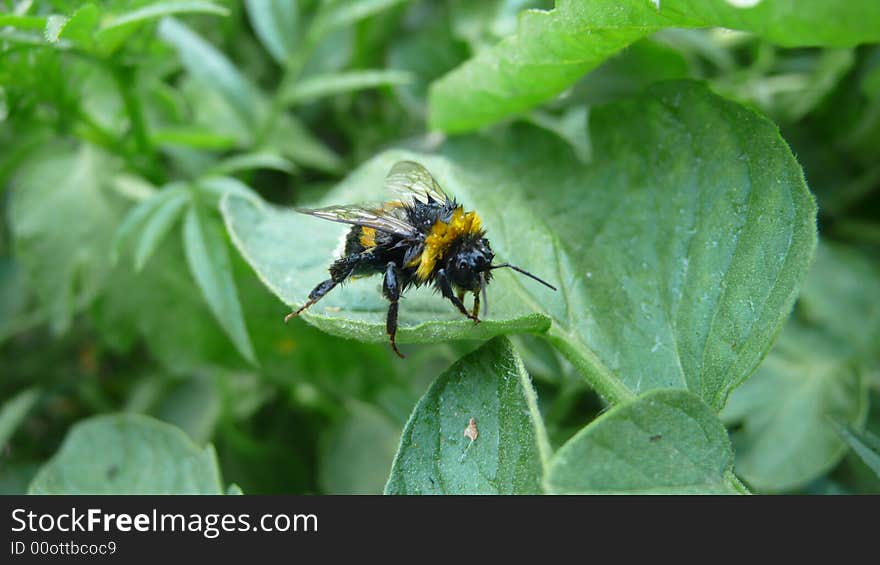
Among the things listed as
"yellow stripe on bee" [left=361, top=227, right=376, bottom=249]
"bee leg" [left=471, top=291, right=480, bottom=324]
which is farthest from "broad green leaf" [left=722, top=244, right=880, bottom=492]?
"yellow stripe on bee" [left=361, top=227, right=376, bottom=249]

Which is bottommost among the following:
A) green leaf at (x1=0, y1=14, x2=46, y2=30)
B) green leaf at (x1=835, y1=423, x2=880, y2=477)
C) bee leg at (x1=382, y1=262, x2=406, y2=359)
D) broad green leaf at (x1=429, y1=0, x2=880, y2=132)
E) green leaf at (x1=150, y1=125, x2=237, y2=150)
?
green leaf at (x1=835, y1=423, x2=880, y2=477)

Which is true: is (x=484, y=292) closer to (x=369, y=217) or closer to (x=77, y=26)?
(x=369, y=217)

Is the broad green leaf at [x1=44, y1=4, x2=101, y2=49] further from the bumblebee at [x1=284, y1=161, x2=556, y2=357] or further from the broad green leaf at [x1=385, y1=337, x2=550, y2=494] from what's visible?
the broad green leaf at [x1=385, y1=337, x2=550, y2=494]

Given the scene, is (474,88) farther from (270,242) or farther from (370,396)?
(370,396)

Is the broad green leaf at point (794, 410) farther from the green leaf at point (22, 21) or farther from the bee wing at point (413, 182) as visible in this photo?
the green leaf at point (22, 21)

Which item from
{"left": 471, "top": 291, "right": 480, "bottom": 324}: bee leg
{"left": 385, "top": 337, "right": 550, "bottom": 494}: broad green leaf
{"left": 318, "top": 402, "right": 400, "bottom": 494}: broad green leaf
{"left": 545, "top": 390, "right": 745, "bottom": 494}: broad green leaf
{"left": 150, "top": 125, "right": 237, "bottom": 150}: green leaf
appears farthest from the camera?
{"left": 318, "top": 402, "right": 400, "bottom": 494}: broad green leaf

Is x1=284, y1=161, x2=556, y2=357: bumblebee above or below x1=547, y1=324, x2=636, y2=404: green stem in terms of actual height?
above

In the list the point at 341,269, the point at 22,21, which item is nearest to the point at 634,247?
the point at 341,269
